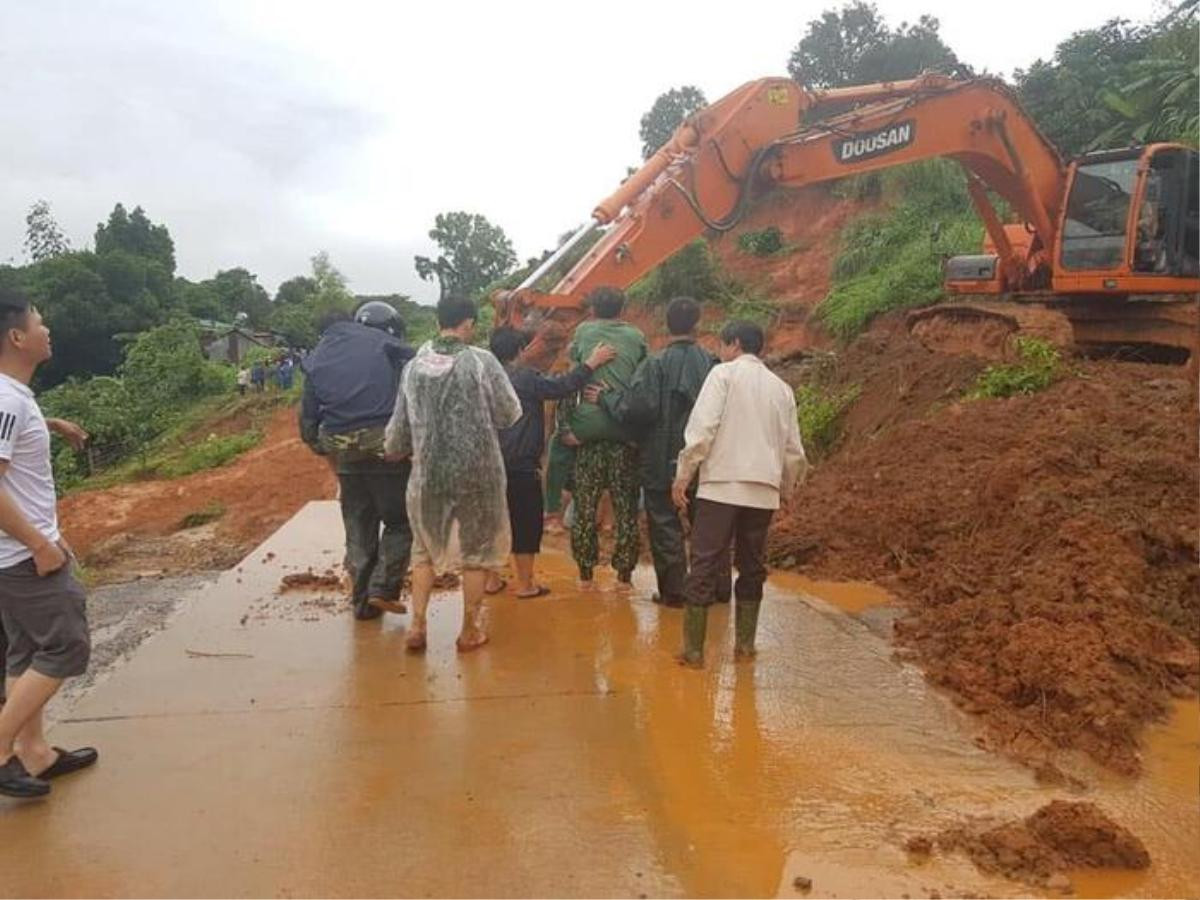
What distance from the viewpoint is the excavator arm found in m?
7.02

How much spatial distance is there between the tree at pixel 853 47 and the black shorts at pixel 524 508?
27.2 metres

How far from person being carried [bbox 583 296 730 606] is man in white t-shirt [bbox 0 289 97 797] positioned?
2.58m

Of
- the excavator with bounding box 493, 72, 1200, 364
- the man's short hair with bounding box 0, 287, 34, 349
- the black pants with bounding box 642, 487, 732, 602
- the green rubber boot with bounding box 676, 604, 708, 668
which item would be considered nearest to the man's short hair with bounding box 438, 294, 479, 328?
the black pants with bounding box 642, 487, 732, 602

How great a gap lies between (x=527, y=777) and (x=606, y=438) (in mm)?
2239

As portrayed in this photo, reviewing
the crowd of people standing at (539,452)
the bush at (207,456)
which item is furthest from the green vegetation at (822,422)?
the bush at (207,456)

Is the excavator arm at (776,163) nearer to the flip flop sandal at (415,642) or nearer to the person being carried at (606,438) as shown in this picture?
the person being carried at (606,438)

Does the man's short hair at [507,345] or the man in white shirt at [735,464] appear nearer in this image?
the man in white shirt at [735,464]

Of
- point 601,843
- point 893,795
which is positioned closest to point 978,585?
point 893,795

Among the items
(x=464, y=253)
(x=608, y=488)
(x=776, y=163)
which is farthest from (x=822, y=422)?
(x=464, y=253)

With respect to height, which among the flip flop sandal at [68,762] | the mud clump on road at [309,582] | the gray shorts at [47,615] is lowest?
the mud clump on road at [309,582]

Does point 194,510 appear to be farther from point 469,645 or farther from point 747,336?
point 747,336

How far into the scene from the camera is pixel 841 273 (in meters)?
19.5

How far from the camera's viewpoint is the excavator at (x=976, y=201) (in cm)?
725

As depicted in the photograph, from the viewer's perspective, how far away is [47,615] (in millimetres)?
2957
